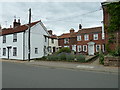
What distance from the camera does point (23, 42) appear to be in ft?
80.4

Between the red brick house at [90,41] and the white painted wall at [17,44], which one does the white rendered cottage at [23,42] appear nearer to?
the white painted wall at [17,44]

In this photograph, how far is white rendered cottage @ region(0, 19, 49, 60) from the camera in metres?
24.8

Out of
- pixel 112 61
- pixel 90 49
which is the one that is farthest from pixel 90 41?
→ pixel 112 61

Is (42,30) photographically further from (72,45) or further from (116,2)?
(116,2)

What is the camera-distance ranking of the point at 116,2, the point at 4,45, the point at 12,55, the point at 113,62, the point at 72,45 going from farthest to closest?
the point at 72,45 < the point at 4,45 < the point at 12,55 < the point at 116,2 < the point at 113,62

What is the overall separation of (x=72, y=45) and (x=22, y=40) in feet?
58.6

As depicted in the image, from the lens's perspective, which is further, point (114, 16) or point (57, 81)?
point (114, 16)

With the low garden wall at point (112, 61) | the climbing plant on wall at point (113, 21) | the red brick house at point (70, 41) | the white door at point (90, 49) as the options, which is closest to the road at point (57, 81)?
the low garden wall at point (112, 61)

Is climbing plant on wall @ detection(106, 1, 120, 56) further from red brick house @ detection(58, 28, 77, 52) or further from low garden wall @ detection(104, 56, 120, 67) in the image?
red brick house @ detection(58, 28, 77, 52)

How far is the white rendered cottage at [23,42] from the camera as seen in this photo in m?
24.8

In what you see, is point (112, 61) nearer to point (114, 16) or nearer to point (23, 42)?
point (114, 16)

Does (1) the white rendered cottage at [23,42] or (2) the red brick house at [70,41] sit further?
(2) the red brick house at [70,41]

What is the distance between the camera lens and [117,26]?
16.9 meters

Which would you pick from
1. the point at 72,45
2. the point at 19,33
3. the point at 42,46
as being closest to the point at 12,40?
the point at 19,33
